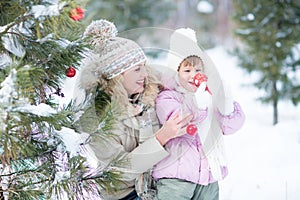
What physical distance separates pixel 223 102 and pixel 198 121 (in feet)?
0.49

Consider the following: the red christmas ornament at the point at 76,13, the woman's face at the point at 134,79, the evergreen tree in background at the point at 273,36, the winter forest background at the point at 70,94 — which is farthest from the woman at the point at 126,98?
the evergreen tree in background at the point at 273,36

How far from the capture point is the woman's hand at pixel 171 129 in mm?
1745

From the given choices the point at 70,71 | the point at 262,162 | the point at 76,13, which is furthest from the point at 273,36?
the point at 76,13

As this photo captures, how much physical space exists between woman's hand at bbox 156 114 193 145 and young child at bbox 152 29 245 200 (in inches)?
1.7

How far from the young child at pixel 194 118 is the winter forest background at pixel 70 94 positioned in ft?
0.63

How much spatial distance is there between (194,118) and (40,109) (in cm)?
72

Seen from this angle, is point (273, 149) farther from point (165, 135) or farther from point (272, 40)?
point (165, 135)

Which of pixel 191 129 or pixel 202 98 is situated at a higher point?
pixel 202 98

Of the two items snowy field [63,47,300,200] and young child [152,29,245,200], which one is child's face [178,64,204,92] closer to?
young child [152,29,245,200]

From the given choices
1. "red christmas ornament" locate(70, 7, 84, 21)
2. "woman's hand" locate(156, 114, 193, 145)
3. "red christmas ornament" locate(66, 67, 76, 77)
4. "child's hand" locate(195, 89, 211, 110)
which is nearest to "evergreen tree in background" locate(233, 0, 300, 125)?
"child's hand" locate(195, 89, 211, 110)

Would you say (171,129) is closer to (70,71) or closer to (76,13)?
(70,71)

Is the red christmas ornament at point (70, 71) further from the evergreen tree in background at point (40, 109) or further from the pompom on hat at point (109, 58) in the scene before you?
the pompom on hat at point (109, 58)

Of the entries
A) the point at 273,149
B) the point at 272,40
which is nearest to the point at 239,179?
the point at 273,149

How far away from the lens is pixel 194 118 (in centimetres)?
182
